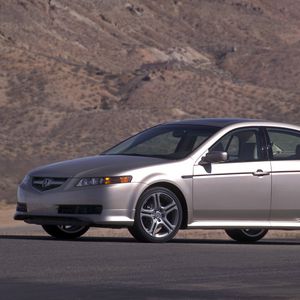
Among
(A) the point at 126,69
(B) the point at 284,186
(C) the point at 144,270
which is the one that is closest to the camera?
(C) the point at 144,270

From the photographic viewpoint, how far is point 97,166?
13.9 meters

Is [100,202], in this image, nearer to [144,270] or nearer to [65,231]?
[65,231]

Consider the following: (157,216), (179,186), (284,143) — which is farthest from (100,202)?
(284,143)

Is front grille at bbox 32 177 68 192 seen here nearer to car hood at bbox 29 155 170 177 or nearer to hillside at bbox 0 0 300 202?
car hood at bbox 29 155 170 177

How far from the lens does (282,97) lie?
242ft

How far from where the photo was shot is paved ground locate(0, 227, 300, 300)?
912 cm

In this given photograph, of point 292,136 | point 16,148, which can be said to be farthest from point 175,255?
point 16,148

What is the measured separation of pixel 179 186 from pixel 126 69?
236 feet

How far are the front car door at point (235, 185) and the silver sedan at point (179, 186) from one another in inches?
0.5

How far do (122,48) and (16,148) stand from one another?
40.2 meters

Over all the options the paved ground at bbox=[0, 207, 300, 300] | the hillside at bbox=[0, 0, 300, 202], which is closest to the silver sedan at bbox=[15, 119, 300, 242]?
the paved ground at bbox=[0, 207, 300, 300]

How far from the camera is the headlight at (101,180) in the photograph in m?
13.8

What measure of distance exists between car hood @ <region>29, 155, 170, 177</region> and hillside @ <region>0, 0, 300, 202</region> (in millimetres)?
26026

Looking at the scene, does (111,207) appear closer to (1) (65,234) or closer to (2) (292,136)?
(1) (65,234)
